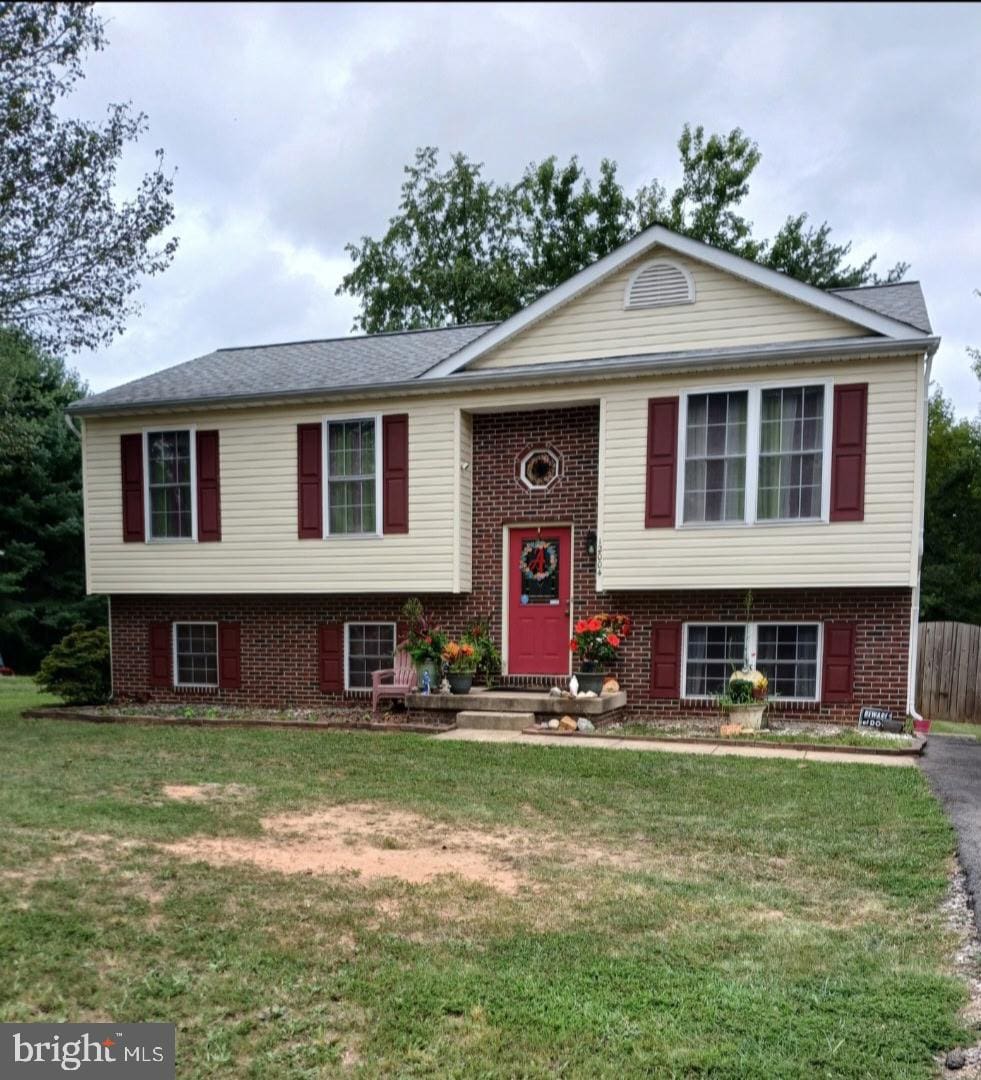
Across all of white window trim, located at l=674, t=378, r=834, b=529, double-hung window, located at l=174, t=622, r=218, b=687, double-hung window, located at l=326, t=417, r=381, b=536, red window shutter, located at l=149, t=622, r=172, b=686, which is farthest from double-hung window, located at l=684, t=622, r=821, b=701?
red window shutter, located at l=149, t=622, r=172, b=686

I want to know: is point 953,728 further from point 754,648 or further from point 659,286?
point 659,286

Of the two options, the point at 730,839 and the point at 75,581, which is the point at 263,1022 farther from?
the point at 75,581

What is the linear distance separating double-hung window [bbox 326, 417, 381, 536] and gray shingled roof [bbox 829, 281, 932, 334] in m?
6.17

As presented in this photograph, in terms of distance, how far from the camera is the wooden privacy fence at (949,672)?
13.8 metres

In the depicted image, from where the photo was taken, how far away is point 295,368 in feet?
41.1

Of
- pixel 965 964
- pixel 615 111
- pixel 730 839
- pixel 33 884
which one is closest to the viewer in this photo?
pixel 615 111

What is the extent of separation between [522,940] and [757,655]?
713 cm

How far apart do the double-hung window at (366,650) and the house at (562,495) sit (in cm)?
3

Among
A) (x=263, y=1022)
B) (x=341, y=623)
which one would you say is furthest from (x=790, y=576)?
(x=263, y=1022)

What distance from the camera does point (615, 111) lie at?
1381 millimetres

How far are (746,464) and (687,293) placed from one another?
2.24m

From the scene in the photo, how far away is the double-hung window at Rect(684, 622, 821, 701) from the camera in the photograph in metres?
9.84

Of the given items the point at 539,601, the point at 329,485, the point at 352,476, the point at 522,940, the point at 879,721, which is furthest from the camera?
the point at 329,485

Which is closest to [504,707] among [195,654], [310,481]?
[310,481]
